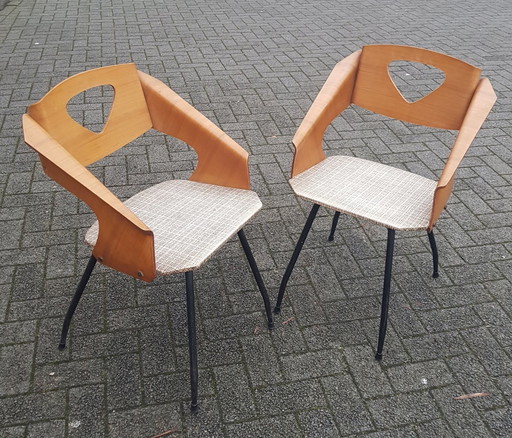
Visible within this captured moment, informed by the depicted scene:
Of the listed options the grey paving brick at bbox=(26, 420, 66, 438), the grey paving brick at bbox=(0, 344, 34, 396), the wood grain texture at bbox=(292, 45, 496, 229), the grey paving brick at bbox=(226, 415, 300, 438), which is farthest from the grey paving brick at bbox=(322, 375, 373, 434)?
the grey paving brick at bbox=(0, 344, 34, 396)

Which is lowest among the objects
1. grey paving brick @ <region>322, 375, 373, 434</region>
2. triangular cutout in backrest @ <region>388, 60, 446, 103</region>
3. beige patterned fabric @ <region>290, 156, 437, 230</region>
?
triangular cutout in backrest @ <region>388, 60, 446, 103</region>

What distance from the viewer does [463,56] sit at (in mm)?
6293

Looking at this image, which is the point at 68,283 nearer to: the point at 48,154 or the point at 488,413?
the point at 48,154

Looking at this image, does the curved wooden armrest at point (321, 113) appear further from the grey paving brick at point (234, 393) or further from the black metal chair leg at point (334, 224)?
the grey paving brick at point (234, 393)

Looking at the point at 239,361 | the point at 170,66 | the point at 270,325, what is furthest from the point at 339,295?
the point at 170,66

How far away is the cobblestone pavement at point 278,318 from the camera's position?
219 cm

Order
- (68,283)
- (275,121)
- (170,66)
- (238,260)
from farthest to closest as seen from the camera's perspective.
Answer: (170,66) → (275,121) → (238,260) → (68,283)

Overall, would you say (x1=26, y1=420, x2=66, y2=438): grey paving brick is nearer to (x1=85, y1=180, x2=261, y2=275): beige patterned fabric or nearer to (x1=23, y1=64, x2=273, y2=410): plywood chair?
(x1=23, y1=64, x2=273, y2=410): plywood chair

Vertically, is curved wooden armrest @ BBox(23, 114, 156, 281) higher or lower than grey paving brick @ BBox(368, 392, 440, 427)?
higher

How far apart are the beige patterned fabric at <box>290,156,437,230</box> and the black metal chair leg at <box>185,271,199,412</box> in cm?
65

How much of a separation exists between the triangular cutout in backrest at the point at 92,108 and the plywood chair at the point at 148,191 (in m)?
2.11

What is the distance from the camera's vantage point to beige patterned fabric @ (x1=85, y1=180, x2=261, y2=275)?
2.00 metres

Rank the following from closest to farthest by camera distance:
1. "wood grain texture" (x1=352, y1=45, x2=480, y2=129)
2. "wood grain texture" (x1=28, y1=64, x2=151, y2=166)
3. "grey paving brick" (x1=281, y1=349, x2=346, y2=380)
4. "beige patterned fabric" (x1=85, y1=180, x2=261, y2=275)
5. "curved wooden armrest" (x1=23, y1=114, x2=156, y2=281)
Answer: "curved wooden armrest" (x1=23, y1=114, x2=156, y2=281)
"beige patterned fabric" (x1=85, y1=180, x2=261, y2=275)
"wood grain texture" (x1=28, y1=64, x2=151, y2=166)
"grey paving brick" (x1=281, y1=349, x2=346, y2=380)
"wood grain texture" (x1=352, y1=45, x2=480, y2=129)

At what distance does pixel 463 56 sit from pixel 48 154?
577cm
